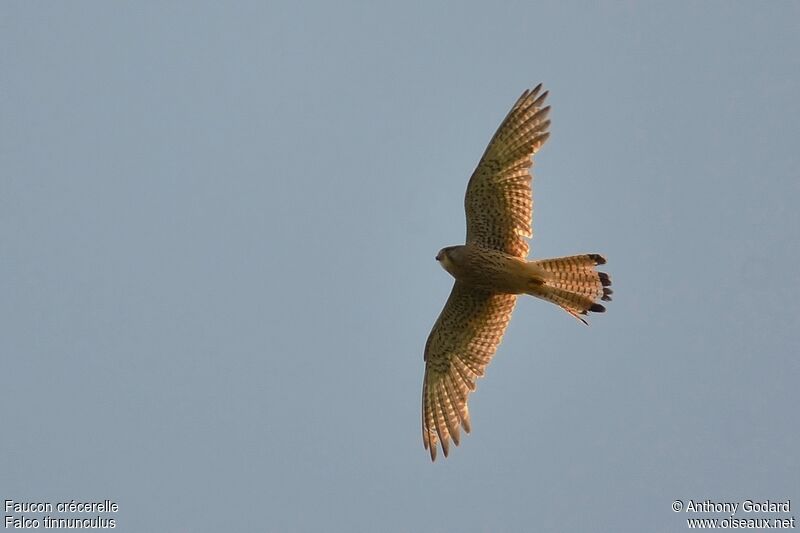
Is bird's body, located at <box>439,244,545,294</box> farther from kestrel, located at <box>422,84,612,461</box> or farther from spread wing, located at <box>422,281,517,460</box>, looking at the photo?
spread wing, located at <box>422,281,517,460</box>

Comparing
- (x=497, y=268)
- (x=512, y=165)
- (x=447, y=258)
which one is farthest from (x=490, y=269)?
(x=512, y=165)

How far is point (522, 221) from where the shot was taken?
1561 centimetres

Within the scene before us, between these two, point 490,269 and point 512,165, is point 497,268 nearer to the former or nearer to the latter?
point 490,269

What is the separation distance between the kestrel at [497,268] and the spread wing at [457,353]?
1 centimetres

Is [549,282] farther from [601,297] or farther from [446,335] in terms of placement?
[446,335]

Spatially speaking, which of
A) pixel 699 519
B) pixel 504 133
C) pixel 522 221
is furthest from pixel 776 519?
pixel 504 133

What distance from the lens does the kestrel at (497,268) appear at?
1533cm

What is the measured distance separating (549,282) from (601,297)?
717 mm

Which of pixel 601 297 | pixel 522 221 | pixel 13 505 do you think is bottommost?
pixel 13 505

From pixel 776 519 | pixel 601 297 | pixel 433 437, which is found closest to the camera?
pixel 601 297

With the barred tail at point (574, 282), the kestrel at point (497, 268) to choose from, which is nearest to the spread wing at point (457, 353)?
the kestrel at point (497, 268)

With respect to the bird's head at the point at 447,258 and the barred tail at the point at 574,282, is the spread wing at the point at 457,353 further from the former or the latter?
the barred tail at the point at 574,282

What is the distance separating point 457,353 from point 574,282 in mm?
2274

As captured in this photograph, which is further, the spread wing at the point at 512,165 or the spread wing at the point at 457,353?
the spread wing at the point at 457,353
